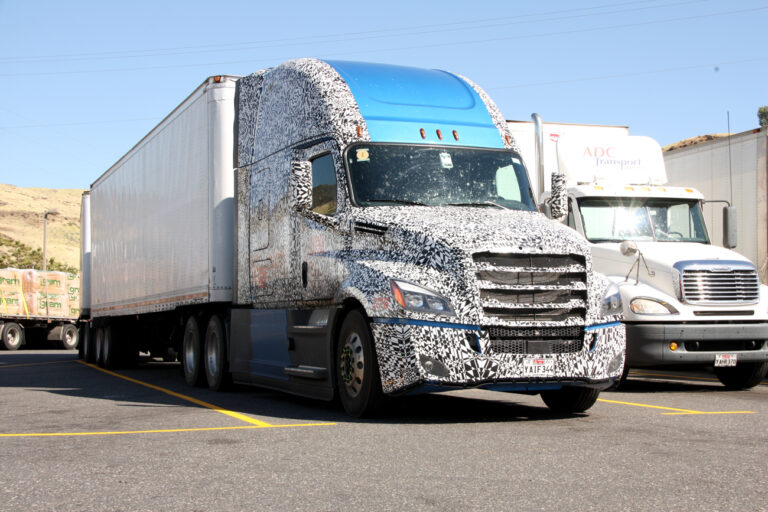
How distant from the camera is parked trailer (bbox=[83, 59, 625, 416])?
8.55 m

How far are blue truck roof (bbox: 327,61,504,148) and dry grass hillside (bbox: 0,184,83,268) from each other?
95177mm

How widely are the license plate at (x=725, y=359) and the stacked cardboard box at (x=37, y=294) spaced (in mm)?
30926

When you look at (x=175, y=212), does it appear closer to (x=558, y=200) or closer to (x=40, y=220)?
(x=558, y=200)

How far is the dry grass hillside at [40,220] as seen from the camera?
12181 centimetres

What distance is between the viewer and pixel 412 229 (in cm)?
890

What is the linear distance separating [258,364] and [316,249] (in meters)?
2.25

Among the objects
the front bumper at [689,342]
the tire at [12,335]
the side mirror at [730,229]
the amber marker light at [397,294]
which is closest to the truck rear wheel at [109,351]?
the front bumper at [689,342]

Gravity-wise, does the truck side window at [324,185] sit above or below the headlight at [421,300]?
above

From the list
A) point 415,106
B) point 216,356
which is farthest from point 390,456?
point 216,356

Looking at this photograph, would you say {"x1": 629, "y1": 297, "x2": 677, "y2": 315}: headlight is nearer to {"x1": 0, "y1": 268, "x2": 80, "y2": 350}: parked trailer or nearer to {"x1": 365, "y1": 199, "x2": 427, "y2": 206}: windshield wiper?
{"x1": 365, "y1": 199, "x2": 427, "y2": 206}: windshield wiper

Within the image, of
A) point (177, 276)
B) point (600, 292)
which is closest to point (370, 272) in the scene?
point (600, 292)

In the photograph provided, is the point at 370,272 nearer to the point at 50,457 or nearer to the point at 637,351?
the point at 50,457

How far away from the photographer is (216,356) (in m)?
13.4

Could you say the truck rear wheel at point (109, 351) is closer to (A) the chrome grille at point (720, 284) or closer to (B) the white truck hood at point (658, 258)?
(B) the white truck hood at point (658, 258)
